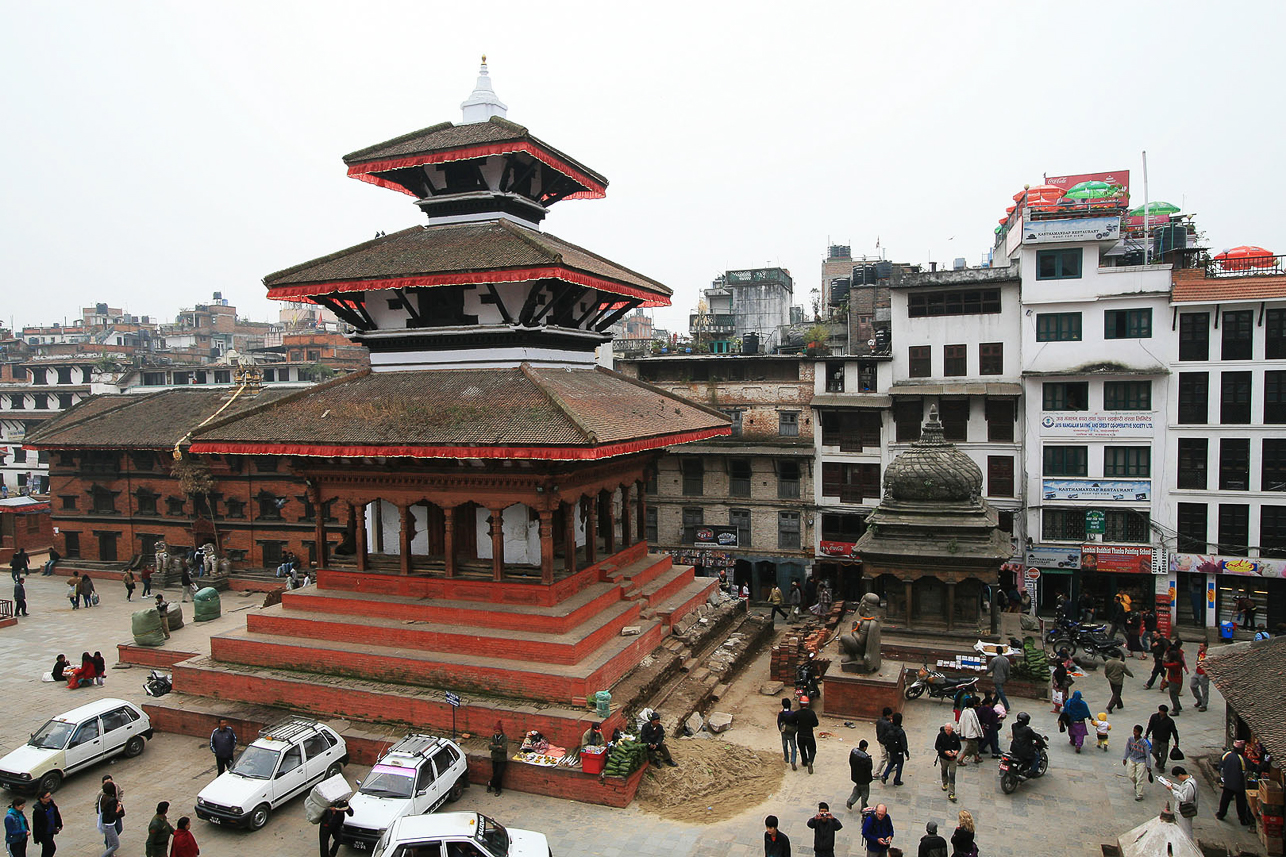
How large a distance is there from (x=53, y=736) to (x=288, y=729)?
17.4 feet

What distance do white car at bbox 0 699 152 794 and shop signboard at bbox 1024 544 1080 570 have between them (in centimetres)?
2827

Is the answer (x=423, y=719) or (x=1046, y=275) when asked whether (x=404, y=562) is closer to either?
(x=423, y=719)

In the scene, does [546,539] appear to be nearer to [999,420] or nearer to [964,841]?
[964,841]

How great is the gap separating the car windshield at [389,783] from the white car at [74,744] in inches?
280

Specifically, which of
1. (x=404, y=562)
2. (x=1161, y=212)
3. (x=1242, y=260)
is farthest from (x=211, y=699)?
(x=1161, y=212)

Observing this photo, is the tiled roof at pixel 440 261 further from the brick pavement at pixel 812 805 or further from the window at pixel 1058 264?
the window at pixel 1058 264

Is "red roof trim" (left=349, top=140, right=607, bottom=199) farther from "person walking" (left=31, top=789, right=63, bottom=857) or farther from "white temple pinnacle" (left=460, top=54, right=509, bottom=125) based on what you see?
"person walking" (left=31, top=789, right=63, bottom=857)

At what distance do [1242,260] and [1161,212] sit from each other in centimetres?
1243

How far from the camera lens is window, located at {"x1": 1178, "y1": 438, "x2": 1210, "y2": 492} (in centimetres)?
2809

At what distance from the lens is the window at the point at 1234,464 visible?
27562mm

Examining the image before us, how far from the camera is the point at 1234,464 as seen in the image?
91.0 ft

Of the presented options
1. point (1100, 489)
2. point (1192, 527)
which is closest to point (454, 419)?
point (1100, 489)

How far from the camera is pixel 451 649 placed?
18.1m

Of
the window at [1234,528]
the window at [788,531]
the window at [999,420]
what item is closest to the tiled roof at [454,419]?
the window at [788,531]
